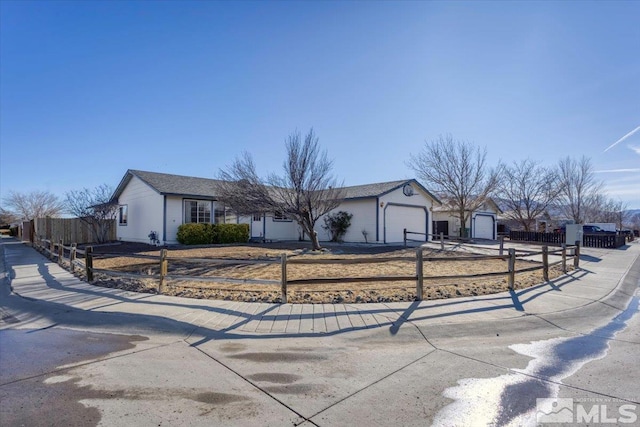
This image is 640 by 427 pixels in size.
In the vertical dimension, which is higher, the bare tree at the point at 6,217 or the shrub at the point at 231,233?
the bare tree at the point at 6,217

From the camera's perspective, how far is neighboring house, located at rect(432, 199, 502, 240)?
30.3m

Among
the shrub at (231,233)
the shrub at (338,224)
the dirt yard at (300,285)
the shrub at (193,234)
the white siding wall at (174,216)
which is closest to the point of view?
the dirt yard at (300,285)

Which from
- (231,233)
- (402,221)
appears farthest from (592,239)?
(231,233)

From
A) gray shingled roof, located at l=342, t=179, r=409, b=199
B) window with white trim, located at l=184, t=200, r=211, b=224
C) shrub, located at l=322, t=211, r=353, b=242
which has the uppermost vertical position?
gray shingled roof, located at l=342, t=179, r=409, b=199

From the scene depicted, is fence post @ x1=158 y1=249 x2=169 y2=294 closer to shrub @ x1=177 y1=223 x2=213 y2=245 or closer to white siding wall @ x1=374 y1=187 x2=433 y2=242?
shrub @ x1=177 y1=223 x2=213 y2=245

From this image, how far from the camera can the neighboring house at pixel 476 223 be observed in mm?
30344

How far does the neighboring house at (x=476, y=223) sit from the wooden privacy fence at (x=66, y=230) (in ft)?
92.3

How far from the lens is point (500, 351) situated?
15.0ft

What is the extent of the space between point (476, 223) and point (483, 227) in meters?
1.37

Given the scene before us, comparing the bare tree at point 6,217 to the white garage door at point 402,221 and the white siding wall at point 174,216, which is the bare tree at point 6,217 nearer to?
the white siding wall at point 174,216

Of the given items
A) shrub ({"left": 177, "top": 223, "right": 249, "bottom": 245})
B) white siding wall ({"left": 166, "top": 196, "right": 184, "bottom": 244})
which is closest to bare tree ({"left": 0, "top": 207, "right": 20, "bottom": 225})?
white siding wall ({"left": 166, "top": 196, "right": 184, "bottom": 244})

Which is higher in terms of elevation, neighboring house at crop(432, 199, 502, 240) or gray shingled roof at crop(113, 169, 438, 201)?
gray shingled roof at crop(113, 169, 438, 201)

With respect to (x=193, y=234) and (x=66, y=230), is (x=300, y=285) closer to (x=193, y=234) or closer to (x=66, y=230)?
(x=193, y=234)

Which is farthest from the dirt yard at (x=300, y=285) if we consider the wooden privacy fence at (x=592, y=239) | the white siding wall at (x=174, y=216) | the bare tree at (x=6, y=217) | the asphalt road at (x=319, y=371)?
the bare tree at (x=6, y=217)
